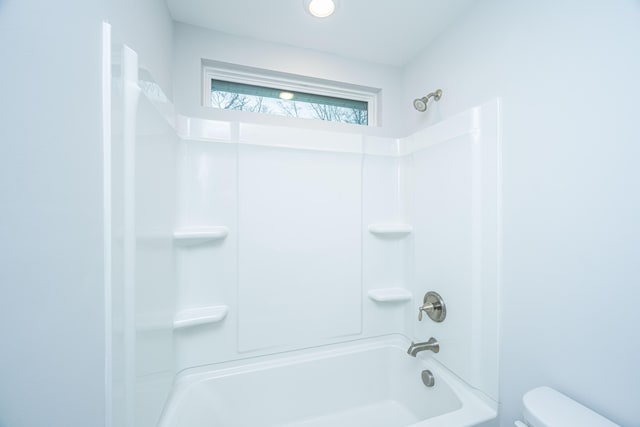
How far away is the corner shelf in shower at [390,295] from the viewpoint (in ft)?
5.24

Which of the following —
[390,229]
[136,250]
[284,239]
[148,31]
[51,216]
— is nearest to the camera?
[51,216]

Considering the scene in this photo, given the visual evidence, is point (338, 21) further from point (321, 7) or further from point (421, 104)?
point (421, 104)

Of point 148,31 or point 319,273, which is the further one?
point 319,273

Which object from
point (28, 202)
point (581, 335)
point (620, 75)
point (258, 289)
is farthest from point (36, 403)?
point (620, 75)

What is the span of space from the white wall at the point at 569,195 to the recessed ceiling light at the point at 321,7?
739mm

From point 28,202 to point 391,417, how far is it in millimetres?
1906

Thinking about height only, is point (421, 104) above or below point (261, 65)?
below

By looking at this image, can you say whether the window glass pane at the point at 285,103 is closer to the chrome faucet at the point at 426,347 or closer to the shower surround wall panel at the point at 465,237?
the shower surround wall panel at the point at 465,237

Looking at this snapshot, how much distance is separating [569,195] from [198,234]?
1544 mm

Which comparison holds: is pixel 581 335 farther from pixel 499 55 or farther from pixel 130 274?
pixel 130 274

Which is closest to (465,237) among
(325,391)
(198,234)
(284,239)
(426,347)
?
(426,347)

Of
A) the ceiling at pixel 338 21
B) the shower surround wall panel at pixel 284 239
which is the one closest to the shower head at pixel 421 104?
the shower surround wall panel at pixel 284 239

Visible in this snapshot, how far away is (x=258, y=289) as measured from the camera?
4.72 ft

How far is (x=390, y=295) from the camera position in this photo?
1.62 meters
